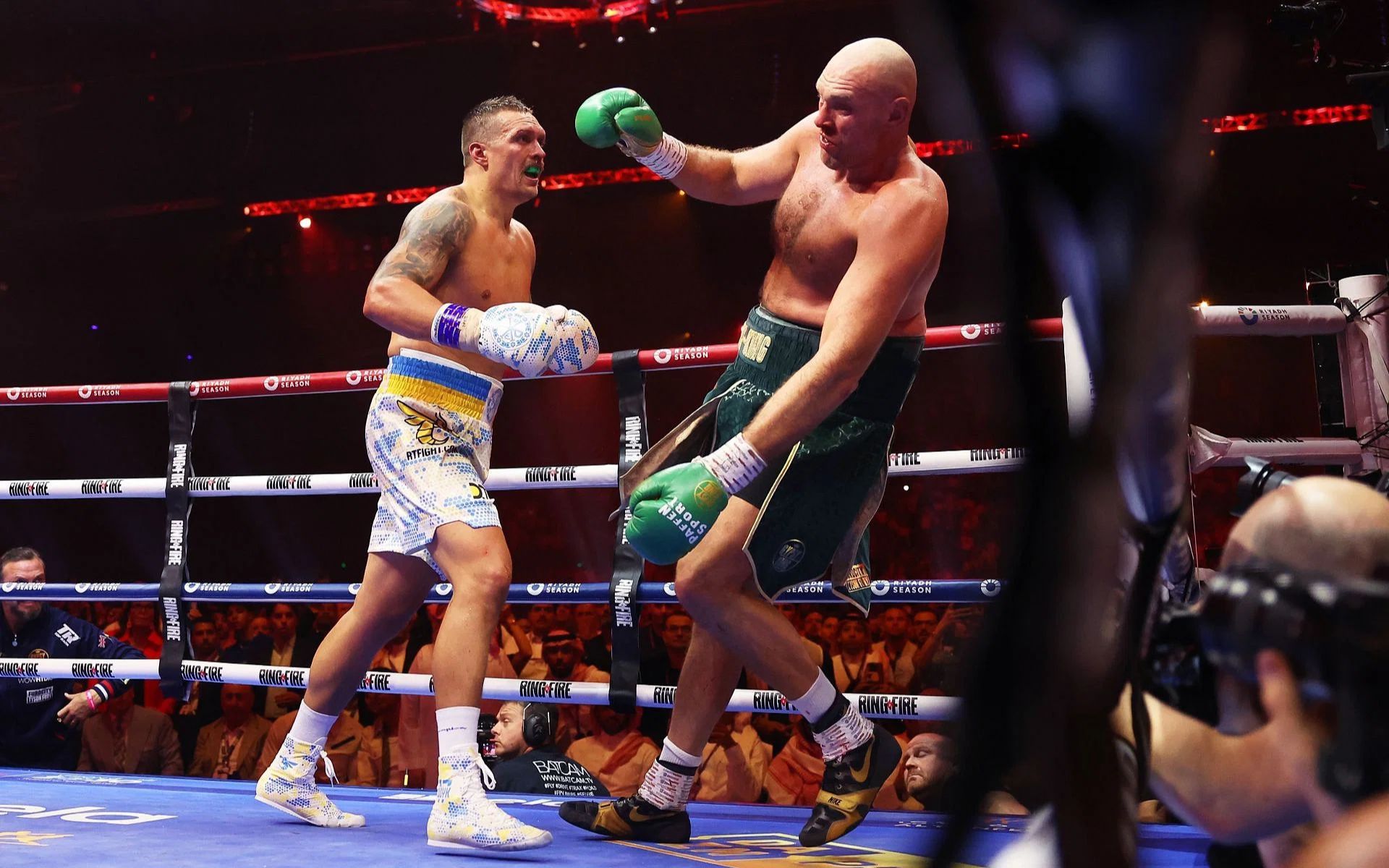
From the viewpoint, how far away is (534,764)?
9.98ft

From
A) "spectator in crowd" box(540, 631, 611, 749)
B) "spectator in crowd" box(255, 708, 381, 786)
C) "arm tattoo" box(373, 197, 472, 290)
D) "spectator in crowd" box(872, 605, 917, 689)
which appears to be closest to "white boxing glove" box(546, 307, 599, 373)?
"arm tattoo" box(373, 197, 472, 290)

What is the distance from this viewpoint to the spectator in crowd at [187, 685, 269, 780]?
4.69 meters

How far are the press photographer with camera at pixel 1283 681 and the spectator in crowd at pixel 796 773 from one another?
344cm

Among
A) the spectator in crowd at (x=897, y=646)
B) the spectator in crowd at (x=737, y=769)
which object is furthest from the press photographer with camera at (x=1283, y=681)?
the spectator in crowd at (x=897, y=646)

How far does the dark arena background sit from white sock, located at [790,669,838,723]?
4.46 metres

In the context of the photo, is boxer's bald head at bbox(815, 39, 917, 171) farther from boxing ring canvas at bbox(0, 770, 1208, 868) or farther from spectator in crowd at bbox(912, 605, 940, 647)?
spectator in crowd at bbox(912, 605, 940, 647)

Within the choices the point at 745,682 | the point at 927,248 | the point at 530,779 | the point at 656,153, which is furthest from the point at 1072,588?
the point at 745,682

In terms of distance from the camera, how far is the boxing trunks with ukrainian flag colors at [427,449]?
6.96ft

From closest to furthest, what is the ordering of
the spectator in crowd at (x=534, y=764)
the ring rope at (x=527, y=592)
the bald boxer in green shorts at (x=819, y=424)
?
1. the bald boxer in green shorts at (x=819, y=424)
2. the ring rope at (x=527, y=592)
3. the spectator in crowd at (x=534, y=764)

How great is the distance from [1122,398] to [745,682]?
4692 mm

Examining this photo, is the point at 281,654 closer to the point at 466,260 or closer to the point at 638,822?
the point at 466,260

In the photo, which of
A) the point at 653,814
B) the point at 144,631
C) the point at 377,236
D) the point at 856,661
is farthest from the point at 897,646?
the point at 377,236

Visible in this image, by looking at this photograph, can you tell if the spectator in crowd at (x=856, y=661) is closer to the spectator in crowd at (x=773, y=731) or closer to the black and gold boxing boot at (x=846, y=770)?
the spectator in crowd at (x=773, y=731)

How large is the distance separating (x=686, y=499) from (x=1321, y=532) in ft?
3.50
